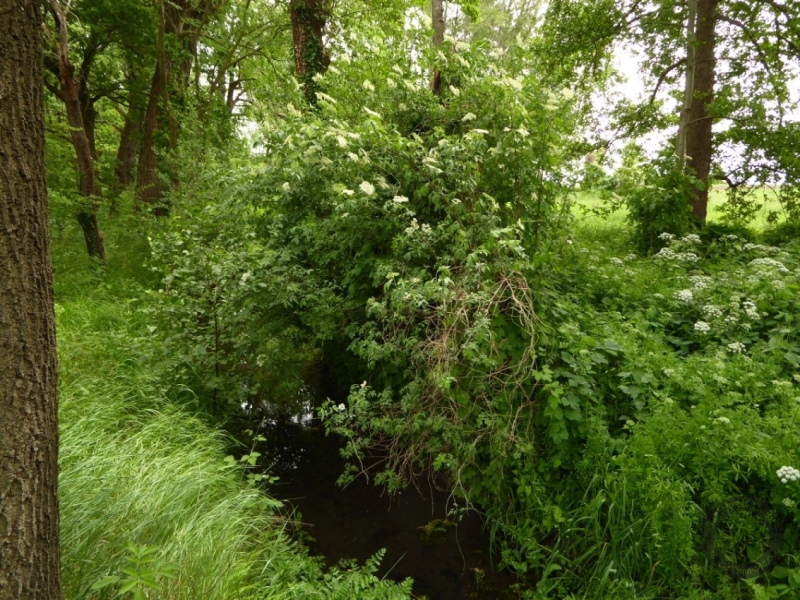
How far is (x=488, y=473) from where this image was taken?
3.79 metres

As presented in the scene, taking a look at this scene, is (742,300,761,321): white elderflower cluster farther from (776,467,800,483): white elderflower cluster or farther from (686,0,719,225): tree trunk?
(686,0,719,225): tree trunk

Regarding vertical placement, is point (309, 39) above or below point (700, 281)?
above

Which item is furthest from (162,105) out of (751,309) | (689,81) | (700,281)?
(751,309)

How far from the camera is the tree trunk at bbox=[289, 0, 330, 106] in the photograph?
7.61m

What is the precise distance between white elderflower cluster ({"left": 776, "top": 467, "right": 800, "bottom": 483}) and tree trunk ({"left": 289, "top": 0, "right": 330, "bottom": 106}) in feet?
24.2

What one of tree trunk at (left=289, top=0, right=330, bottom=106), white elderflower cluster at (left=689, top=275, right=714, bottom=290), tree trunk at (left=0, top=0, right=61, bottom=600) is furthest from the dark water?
tree trunk at (left=289, top=0, right=330, bottom=106)

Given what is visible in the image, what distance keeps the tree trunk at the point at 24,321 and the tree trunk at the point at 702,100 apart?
315 inches

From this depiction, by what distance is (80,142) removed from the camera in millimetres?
7520

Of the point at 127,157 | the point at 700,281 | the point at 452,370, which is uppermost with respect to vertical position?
the point at 127,157

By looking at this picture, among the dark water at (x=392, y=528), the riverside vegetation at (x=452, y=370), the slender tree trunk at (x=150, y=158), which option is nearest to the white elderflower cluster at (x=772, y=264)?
the riverside vegetation at (x=452, y=370)

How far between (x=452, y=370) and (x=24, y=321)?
8.16ft

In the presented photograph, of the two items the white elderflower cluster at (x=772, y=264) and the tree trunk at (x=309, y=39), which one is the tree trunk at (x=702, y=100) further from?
the tree trunk at (x=309, y=39)

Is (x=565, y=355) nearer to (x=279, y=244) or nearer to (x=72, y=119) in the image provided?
(x=279, y=244)

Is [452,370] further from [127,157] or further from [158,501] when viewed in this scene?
[127,157]
